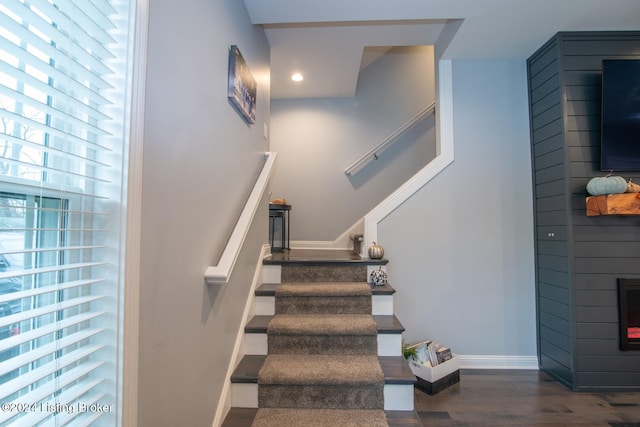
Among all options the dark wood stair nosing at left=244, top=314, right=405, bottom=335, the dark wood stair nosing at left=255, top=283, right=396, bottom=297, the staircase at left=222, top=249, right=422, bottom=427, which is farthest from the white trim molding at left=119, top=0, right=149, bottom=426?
the dark wood stair nosing at left=255, top=283, right=396, bottom=297

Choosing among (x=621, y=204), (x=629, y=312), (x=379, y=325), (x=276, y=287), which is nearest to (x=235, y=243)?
(x=276, y=287)

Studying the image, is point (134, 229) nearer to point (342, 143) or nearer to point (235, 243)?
point (235, 243)

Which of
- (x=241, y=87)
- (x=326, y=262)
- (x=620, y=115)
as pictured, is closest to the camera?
(x=241, y=87)

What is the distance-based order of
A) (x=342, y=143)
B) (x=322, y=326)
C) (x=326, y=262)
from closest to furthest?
(x=322, y=326), (x=326, y=262), (x=342, y=143)

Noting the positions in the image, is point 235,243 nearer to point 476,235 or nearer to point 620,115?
point 476,235

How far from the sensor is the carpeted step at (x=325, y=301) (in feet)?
7.30

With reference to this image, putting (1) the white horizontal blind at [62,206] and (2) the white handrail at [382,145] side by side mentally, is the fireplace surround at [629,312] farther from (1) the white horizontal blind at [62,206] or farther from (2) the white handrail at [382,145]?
(1) the white horizontal blind at [62,206]

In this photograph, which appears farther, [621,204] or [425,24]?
[425,24]

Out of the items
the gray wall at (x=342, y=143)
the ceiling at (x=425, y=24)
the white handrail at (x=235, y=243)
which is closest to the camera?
the white handrail at (x=235, y=243)

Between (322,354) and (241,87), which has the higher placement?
(241,87)

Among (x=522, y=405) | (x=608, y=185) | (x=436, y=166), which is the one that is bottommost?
(x=522, y=405)

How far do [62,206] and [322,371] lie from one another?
1.50 meters

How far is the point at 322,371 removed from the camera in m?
1.75

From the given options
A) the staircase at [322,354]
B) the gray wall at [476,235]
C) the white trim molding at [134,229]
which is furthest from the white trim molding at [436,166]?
the white trim molding at [134,229]
